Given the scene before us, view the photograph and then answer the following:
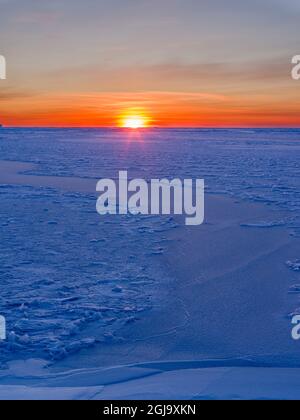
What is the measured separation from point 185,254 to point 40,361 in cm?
308

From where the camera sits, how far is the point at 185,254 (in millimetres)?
6555

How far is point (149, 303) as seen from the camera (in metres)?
4.95

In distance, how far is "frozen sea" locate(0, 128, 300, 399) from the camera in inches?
141

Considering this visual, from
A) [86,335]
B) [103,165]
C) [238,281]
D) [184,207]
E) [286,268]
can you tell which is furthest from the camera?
[103,165]

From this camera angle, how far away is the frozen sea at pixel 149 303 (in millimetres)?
3582

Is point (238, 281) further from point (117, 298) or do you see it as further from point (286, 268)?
point (117, 298)

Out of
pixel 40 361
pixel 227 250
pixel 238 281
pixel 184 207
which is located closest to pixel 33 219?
pixel 184 207

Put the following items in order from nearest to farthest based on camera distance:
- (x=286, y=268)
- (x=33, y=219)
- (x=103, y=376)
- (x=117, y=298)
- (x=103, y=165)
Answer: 1. (x=103, y=376)
2. (x=117, y=298)
3. (x=286, y=268)
4. (x=33, y=219)
5. (x=103, y=165)

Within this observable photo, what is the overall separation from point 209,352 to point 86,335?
1092mm

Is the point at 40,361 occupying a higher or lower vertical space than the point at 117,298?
lower

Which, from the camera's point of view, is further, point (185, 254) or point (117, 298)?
point (185, 254)

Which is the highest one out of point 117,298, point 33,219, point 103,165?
point 103,165

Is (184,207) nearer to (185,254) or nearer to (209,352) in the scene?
(185,254)

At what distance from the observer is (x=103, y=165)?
58.7 ft
